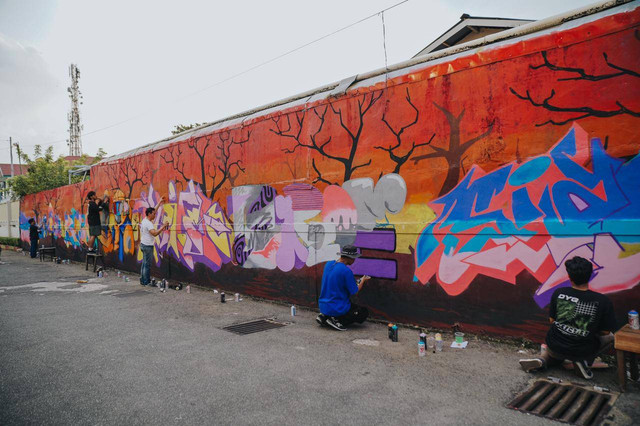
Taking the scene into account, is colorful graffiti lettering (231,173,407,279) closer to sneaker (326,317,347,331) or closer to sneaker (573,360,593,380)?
sneaker (326,317,347,331)

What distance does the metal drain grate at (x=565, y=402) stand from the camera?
3.02 meters

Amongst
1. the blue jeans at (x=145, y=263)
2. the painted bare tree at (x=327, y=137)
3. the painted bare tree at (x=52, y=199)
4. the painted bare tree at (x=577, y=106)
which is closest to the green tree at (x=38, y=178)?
the painted bare tree at (x=52, y=199)

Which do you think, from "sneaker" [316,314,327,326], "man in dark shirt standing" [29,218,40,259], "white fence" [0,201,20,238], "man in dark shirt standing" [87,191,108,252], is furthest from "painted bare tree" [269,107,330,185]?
"white fence" [0,201,20,238]

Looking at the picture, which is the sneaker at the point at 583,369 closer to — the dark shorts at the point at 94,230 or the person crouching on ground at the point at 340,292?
the person crouching on ground at the point at 340,292

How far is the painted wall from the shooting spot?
13.5 feet

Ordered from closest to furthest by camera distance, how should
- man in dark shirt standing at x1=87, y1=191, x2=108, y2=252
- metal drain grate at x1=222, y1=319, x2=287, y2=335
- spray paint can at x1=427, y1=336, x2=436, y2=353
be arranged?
spray paint can at x1=427, y1=336, x2=436, y2=353
metal drain grate at x1=222, y1=319, x2=287, y2=335
man in dark shirt standing at x1=87, y1=191, x2=108, y2=252

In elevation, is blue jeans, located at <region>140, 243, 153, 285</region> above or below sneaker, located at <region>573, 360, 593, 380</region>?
above

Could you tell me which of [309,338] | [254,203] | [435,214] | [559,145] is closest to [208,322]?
[309,338]

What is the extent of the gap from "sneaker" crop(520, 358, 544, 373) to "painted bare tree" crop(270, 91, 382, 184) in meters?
3.55

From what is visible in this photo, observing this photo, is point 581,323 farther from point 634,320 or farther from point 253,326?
point 253,326

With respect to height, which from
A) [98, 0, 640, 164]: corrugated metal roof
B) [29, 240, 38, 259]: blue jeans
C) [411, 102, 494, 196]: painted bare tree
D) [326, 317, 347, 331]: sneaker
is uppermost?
[98, 0, 640, 164]: corrugated metal roof

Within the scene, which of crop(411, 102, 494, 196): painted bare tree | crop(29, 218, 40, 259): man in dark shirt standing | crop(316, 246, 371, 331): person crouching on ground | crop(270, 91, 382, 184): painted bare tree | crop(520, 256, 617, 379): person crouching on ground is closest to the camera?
crop(520, 256, 617, 379): person crouching on ground

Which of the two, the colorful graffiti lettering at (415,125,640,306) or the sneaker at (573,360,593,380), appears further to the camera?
the colorful graffiti lettering at (415,125,640,306)

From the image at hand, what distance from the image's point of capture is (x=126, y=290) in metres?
9.44
